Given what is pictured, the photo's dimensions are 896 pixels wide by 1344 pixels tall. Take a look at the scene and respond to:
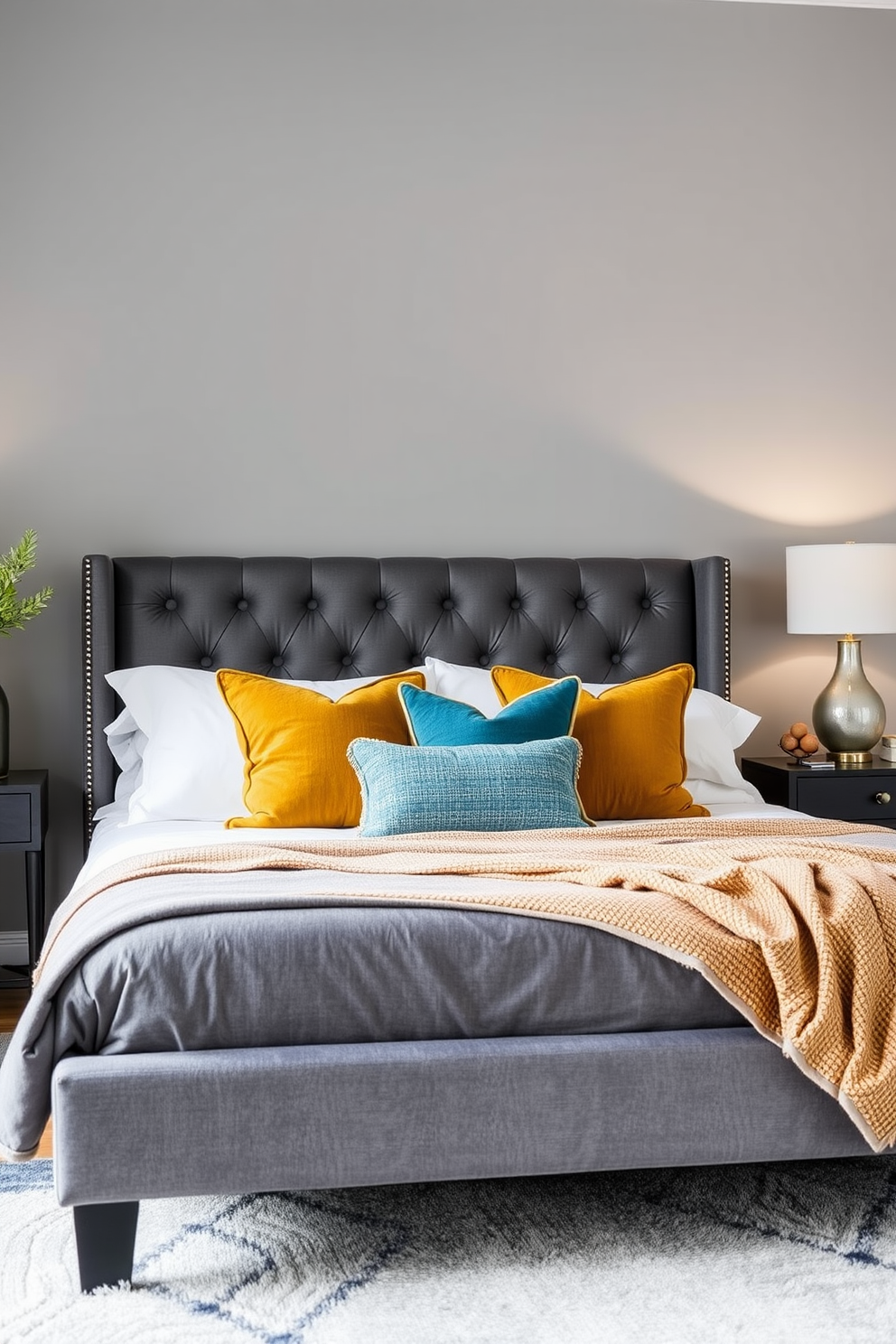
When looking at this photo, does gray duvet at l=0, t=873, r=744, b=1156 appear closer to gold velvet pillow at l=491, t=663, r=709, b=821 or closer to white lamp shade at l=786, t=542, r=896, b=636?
gold velvet pillow at l=491, t=663, r=709, b=821

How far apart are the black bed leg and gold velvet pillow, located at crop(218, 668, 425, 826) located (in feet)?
3.46

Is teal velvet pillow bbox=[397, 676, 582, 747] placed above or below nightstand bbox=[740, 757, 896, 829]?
above

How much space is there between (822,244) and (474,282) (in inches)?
43.2

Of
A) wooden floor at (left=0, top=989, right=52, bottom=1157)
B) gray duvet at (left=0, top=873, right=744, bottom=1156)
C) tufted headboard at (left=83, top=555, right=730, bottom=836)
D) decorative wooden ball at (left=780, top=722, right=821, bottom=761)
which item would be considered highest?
tufted headboard at (left=83, top=555, right=730, bottom=836)

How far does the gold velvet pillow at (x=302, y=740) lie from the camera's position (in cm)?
260

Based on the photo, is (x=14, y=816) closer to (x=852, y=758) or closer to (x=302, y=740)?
(x=302, y=740)

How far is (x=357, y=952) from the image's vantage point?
5.37 feet

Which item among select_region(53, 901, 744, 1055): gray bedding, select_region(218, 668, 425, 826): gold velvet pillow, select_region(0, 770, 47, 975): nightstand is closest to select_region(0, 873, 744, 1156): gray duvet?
select_region(53, 901, 744, 1055): gray bedding

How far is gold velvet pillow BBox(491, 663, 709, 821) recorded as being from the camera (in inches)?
108

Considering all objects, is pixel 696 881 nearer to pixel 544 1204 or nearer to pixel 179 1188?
pixel 544 1204

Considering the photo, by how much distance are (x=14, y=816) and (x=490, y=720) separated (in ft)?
3.98

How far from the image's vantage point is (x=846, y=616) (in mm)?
3227

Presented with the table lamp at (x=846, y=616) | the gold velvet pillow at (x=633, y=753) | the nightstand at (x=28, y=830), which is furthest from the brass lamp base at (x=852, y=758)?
the nightstand at (x=28, y=830)

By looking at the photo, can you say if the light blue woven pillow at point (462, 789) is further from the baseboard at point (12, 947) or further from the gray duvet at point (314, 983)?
the baseboard at point (12, 947)
